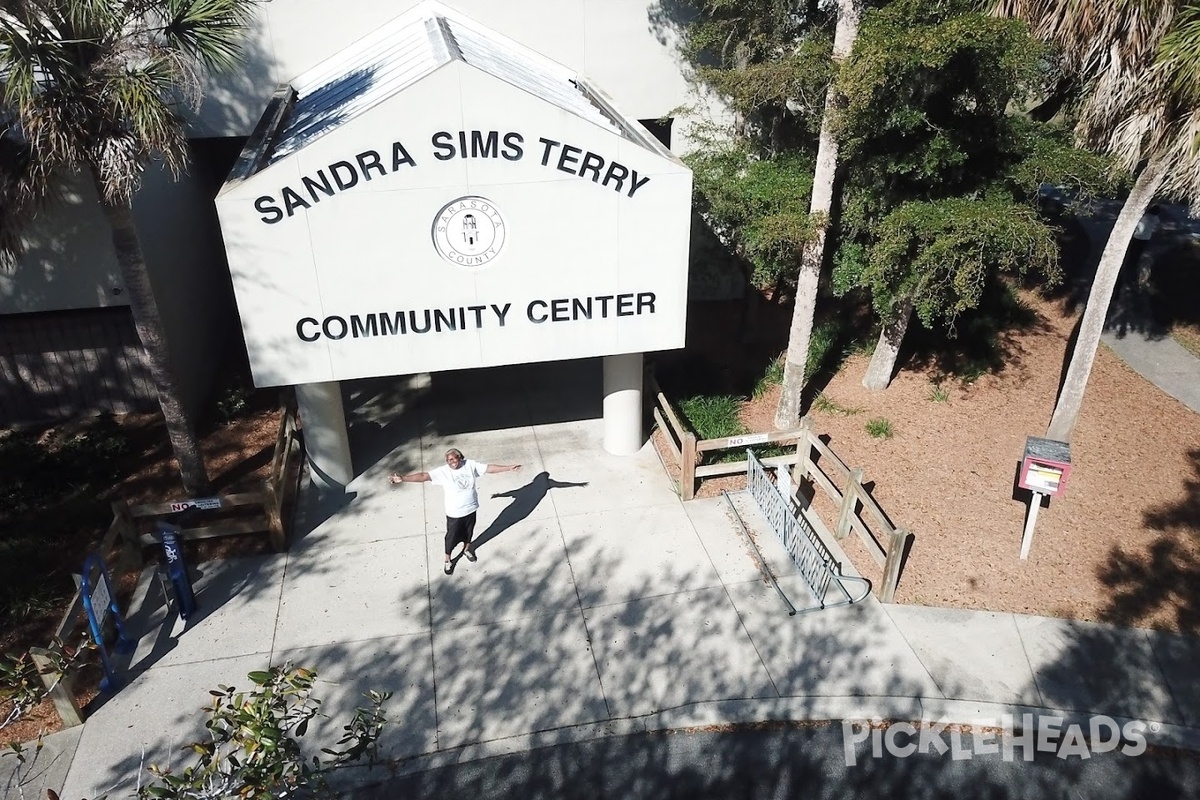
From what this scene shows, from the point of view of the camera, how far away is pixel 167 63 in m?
7.22

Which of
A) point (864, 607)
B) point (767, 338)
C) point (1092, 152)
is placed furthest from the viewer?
point (767, 338)

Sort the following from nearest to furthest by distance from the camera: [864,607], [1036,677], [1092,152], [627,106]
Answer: [1036,677] → [864,607] → [1092,152] → [627,106]

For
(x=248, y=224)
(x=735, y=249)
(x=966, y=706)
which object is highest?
(x=248, y=224)

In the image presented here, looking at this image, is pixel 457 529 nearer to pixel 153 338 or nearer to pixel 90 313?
pixel 153 338

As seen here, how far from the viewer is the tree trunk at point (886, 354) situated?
37.9ft

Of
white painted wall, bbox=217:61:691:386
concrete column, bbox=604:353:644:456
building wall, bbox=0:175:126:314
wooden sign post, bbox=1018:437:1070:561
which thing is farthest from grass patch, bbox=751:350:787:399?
building wall, bbox=0:175:126:314

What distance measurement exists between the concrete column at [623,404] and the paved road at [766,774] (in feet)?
14.9

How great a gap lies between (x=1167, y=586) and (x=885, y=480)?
3.03 meters

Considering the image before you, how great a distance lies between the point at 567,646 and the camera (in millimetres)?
7672

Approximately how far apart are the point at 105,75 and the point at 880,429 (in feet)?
31.7

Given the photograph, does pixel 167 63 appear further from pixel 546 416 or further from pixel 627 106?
pixel 627 106

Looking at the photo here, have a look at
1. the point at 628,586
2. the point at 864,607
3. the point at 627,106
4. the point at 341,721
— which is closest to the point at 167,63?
the point at 341,721

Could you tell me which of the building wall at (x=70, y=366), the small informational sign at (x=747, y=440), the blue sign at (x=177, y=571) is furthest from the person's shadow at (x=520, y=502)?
the building wall at (x=70, y=366)

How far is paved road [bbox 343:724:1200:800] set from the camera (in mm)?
6375
